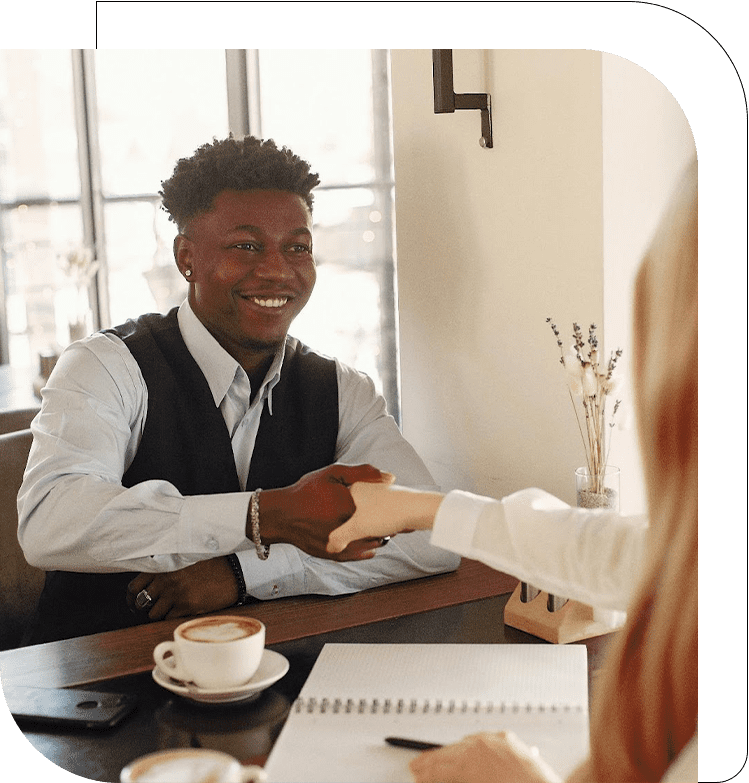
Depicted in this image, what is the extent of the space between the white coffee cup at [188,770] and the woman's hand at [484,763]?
99 millimetres

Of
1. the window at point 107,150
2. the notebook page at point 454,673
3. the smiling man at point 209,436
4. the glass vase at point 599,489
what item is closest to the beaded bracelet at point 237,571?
the smiling man at point 209,436

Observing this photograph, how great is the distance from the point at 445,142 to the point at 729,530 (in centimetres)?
30

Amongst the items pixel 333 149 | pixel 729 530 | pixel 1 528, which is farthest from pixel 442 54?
pixel 333 149

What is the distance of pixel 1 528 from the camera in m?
0.81

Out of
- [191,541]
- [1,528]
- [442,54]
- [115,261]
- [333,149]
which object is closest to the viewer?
[442,54]

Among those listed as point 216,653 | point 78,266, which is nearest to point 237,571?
point 216,653

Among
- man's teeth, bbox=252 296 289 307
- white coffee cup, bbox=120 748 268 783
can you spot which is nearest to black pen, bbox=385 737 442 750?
white coffee cup, bbox=120 748 268 783

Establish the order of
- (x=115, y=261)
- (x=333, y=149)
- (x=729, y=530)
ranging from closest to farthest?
(x=729, y=530) < (x=333, y=149) < (x=115, y=261)

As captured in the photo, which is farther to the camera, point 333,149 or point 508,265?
point 333,149

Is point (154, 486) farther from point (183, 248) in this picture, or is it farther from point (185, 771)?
point (185, 771)

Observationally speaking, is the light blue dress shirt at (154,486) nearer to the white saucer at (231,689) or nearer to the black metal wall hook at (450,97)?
the white saucer at (231,689)

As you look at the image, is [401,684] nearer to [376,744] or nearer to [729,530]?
[376,744]

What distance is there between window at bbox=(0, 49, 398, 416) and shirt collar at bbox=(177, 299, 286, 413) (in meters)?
0.87

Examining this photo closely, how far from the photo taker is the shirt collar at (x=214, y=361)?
0.71 m
